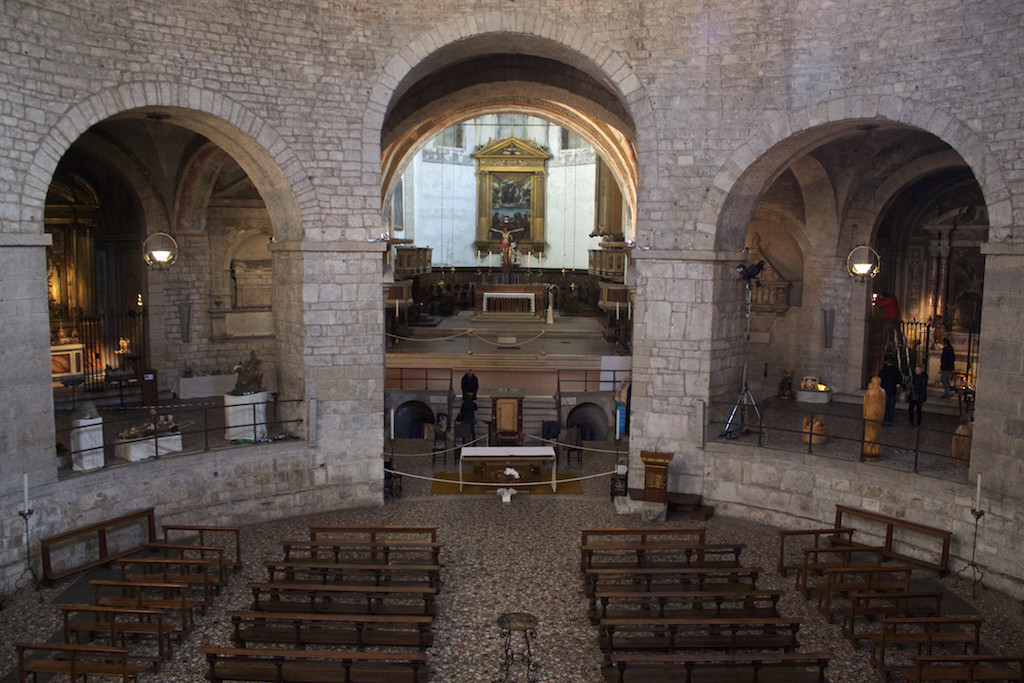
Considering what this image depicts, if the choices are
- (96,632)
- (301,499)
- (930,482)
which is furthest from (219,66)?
(930,482)

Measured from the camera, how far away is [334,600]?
9.55 m

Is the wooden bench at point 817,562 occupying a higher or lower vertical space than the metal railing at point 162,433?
lower

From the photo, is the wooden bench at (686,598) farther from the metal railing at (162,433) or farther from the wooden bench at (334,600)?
the metal railing at (162,433)

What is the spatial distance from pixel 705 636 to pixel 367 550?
4.94 metres

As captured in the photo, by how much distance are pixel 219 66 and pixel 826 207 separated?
469 inches

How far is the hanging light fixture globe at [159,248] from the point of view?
1618 cm

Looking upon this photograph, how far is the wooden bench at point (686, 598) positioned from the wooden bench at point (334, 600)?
188 cm

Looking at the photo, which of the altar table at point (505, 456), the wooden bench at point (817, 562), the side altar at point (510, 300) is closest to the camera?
the wooden bench at point (817, 562)

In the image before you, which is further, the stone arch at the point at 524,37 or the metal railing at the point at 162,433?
the stone arch at the point at 524,37

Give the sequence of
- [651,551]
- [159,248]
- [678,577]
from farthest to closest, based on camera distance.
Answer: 1. [159,248]
2. [651,551]
3. [678,577]

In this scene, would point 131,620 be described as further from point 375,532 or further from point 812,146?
point 812,146

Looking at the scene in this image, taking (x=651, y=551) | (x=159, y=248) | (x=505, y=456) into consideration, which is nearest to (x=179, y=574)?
(x=505, y=456)

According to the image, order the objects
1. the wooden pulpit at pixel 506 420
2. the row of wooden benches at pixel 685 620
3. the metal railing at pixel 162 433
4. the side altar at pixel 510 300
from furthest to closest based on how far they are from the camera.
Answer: the side altar at pixel 510 300 < the wooden pulpit at pixel 506 420 < the metal railing at pixel 162 433 < the row of wooden benches at pixel 685 620

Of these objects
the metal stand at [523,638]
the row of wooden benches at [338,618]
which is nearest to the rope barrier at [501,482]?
the row of wooden benches at [338,618]
